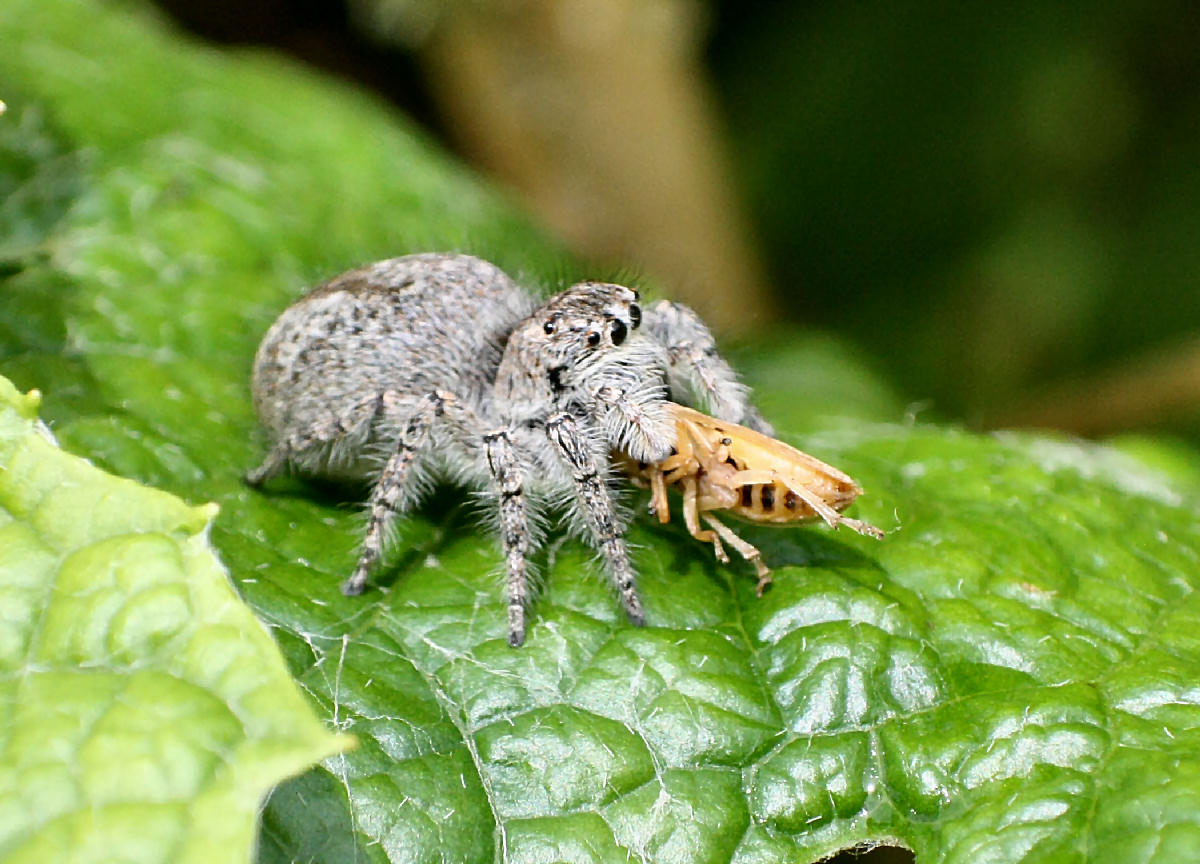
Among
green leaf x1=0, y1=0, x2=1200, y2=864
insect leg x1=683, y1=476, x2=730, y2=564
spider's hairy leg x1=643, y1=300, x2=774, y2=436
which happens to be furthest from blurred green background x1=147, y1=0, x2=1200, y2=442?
insect leg x1=683, y1=476, x2=730, y2=564

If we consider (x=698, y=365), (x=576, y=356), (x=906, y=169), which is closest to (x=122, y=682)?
(x=576, y=356)

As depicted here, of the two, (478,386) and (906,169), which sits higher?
(906,169)

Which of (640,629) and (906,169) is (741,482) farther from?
(906,169)

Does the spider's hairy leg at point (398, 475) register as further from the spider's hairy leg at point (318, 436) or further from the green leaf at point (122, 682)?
the green leaf at point (122, 682)

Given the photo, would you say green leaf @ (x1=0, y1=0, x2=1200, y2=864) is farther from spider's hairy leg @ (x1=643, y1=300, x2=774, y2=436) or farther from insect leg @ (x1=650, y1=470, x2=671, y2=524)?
spider's hairy leg @ (x1=643, y1=300, x2=774, y2=436)

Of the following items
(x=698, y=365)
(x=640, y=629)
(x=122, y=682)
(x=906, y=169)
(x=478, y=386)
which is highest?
(x=906, y=169)

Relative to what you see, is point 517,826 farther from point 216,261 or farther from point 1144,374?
point 1144,374

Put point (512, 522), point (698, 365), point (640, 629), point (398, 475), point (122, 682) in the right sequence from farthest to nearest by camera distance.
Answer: point (698, 365) → point (398, 475) → point (512, 522) → point (640, 629) → point (122, 682)

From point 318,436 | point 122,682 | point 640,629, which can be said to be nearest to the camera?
point 122,682
